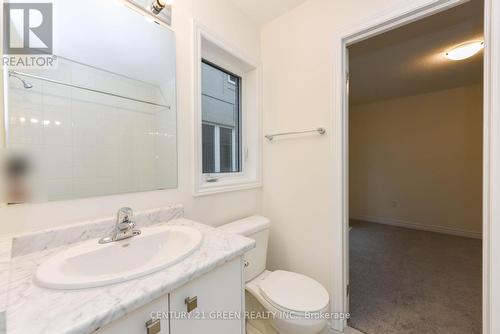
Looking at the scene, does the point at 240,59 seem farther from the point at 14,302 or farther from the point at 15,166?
the point at 14,302

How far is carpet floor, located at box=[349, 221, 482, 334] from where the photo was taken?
4.91 ft

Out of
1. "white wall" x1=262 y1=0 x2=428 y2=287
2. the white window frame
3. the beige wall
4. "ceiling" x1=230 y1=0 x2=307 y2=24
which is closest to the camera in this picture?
the white window frame

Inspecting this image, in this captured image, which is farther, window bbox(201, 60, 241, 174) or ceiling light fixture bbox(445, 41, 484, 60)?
ceiling light fixture bbox(445, 41, 484, 60)

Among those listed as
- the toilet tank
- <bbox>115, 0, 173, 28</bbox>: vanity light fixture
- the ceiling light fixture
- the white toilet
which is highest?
the ceiling light fixture

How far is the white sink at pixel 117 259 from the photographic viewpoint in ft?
1.93

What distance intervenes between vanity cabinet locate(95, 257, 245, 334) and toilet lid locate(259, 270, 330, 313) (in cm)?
36

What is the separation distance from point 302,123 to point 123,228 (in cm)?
130

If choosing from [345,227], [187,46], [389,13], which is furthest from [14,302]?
[389,13]

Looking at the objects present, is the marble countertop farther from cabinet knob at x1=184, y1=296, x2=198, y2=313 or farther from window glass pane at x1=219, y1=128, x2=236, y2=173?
window glass pane at x1=219, y1=128, x2=236, y2=173

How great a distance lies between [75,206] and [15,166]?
24cm

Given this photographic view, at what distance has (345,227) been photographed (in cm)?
143

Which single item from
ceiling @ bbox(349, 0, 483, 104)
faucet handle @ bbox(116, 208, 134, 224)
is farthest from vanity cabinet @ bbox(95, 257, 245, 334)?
ceiling @ bbox(349, 0, 483, 104)

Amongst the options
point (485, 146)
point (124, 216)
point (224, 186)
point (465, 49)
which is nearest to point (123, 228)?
point (124, 216)

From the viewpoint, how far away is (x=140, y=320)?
22.7 inches
